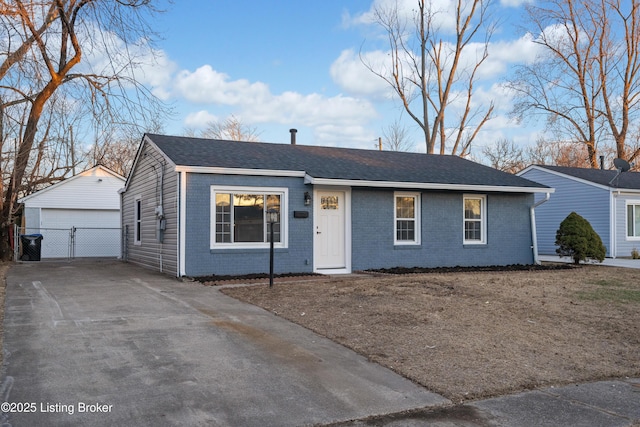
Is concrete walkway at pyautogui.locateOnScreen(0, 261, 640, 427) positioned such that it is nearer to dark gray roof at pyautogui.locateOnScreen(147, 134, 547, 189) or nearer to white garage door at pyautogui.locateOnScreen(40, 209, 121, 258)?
dark gray roof at pyautogui.locateOnScreen(147, 134, 547, 189)

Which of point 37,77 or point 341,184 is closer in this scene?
point 37,77

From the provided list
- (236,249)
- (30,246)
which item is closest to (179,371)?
(236,249)

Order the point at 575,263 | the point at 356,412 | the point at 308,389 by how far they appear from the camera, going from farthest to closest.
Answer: the point at 575,263 → the point at 308,389 → the point at 356,412

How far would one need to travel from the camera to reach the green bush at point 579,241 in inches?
653

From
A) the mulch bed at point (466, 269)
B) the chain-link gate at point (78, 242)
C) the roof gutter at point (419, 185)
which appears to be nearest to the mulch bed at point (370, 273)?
the mulch bed at point (466, 269)

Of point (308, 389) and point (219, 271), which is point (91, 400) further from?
point (219, 271)

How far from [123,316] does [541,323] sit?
19.2 ft

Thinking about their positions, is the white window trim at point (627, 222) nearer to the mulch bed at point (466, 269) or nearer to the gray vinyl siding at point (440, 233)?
the mulch bed at point (466, 269)

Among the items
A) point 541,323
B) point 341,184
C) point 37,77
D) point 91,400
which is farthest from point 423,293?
point 37,77

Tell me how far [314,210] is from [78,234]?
13.5 m

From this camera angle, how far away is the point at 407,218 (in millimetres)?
14883

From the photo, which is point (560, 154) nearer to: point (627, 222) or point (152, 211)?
point (627, 222)

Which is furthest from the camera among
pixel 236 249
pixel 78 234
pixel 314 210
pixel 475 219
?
pixel 78 234

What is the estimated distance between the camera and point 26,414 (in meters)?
3.94
